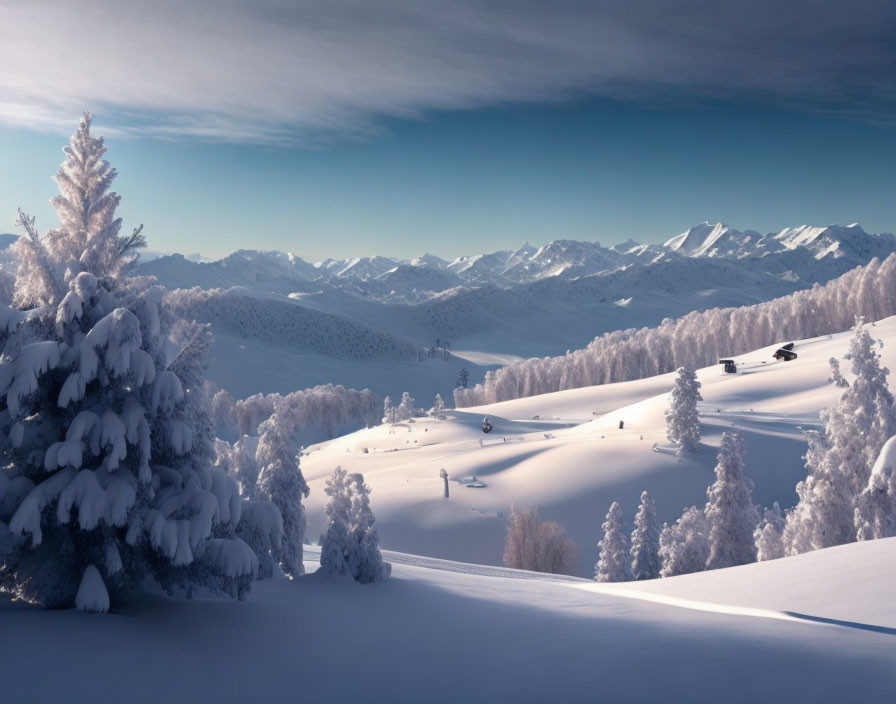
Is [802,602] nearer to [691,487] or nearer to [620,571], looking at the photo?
[620,571]

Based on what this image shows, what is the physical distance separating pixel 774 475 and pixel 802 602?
46.2 m

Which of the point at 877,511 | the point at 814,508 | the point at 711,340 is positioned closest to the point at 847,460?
the point at 814,508

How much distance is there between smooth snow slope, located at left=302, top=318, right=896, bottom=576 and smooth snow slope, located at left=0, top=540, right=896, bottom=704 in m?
34.6

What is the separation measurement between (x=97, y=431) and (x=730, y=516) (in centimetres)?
3440

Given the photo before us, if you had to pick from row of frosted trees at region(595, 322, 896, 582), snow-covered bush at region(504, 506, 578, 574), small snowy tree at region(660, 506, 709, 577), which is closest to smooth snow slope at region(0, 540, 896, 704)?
row of frosted trees at region(595, 322, 896, 582)

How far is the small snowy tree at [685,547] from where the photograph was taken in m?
34.9

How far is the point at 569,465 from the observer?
5425cm

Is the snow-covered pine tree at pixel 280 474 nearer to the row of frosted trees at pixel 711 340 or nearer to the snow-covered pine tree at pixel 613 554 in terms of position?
the snow-covered pine tree at pixel 613 554

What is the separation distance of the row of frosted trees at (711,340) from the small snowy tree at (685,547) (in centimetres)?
9379

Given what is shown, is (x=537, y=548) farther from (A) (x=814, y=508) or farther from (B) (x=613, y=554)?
(A) (x=814, y=508)

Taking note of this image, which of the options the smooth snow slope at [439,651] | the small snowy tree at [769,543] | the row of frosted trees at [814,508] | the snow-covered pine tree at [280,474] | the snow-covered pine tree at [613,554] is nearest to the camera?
the smooth snow slope at [439,651]

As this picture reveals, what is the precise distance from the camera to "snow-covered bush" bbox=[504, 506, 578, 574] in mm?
39781

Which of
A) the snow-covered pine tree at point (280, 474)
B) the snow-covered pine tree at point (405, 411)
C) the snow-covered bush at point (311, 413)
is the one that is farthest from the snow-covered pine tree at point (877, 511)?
the snow-covered bush at point (311, 413)

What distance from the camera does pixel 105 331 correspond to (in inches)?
337
